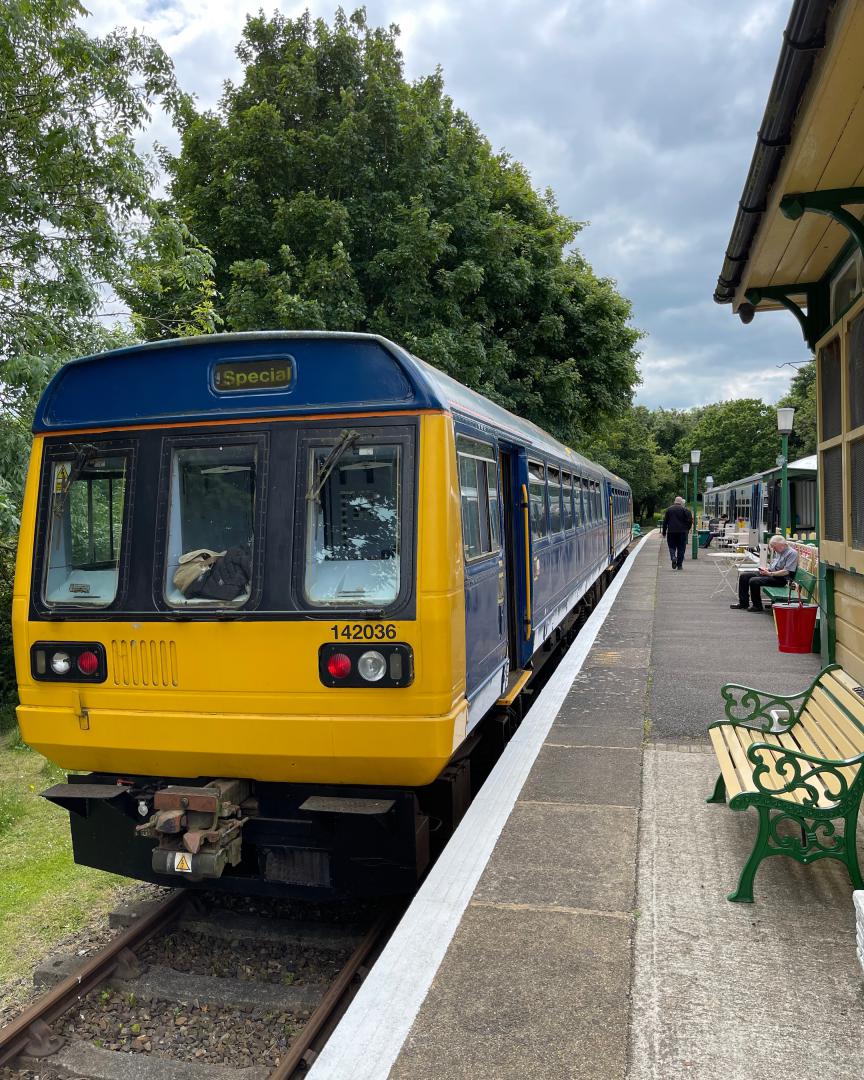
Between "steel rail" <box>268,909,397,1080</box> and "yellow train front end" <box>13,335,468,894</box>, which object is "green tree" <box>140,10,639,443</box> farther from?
"steel rail" <box>268,909,397,1080</box>

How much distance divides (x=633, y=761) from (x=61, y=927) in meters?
3.66

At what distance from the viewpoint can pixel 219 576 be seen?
430cm

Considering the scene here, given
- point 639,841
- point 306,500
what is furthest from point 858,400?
point 306,500

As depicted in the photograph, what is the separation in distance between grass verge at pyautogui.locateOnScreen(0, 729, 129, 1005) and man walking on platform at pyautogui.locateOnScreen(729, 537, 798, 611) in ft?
34.3

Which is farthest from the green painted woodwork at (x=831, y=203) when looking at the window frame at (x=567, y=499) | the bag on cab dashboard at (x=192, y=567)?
the window frame at (x=567, y=499)

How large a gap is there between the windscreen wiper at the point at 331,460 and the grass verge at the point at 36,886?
2864 mm

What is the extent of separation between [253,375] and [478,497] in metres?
1.62

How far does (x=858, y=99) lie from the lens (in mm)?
3141

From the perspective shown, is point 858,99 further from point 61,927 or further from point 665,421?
point 665,421

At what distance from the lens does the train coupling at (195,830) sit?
3980 millimetres

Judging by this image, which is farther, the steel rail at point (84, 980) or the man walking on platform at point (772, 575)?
the man walking on platform at point (772, 575)

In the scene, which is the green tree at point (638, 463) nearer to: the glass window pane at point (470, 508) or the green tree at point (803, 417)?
the green tree at point (803, 417)

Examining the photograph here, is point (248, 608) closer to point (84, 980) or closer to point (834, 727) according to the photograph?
point (84, 980)

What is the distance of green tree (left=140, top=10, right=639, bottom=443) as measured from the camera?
15.5 meters
